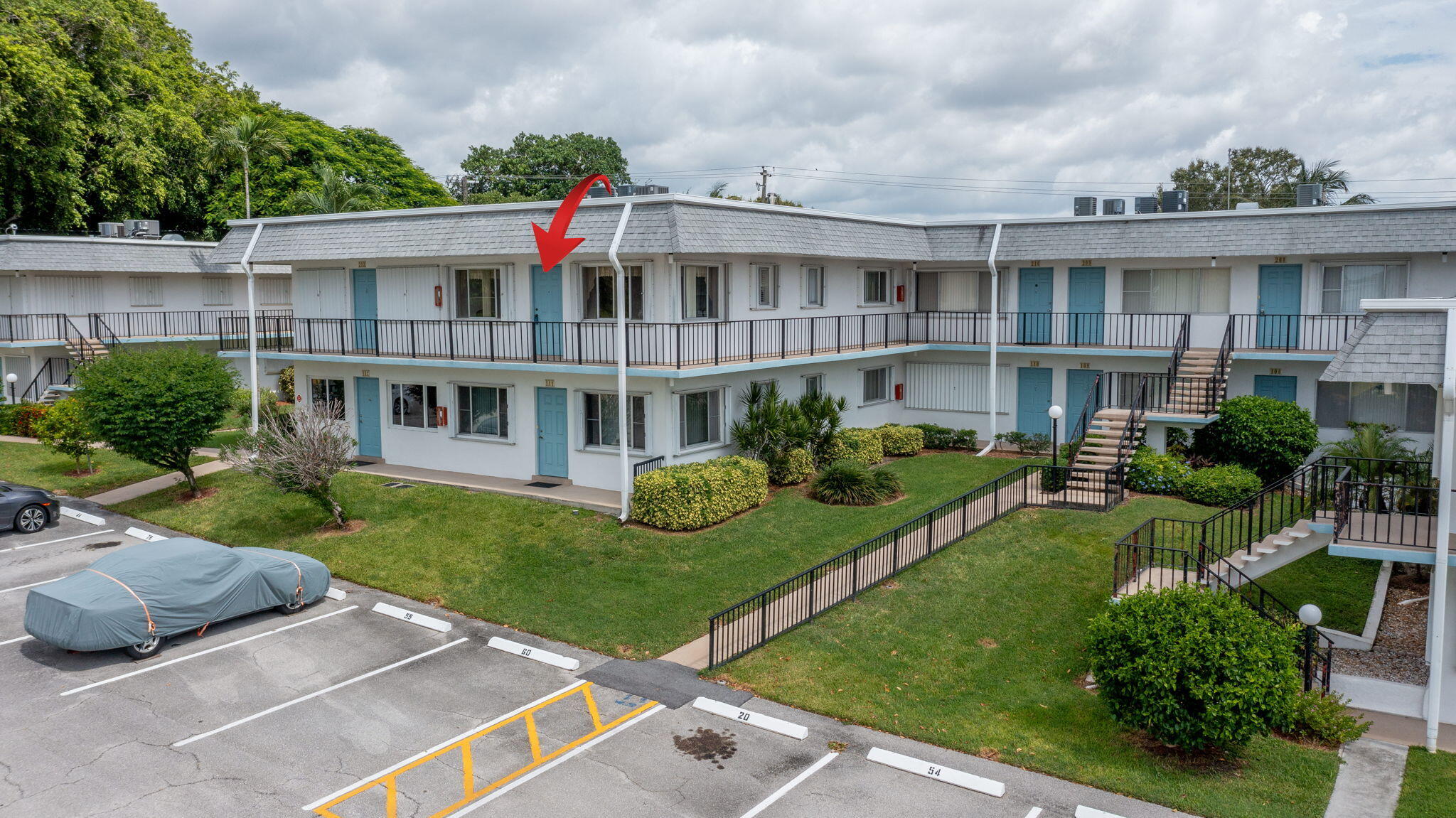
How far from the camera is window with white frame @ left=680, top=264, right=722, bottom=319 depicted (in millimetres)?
22922

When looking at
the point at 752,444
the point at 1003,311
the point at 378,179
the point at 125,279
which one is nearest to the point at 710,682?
the point at 752,444

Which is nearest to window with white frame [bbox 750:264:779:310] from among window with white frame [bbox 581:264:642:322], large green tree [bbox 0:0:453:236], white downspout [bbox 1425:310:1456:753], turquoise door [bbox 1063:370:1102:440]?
window with white frame [bbox 581:264:642:322]

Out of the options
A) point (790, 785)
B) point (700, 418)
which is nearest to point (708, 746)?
point (790, 785)

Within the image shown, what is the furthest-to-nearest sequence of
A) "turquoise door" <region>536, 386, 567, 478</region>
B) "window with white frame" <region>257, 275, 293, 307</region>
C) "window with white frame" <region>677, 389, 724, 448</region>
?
"window with white frame" <region>257, 275, 293, 307</region> < "turquoise door" <region>536, 386, 567, 478</region> < "window with white frame" <region>677, 389, 724, 448</region>

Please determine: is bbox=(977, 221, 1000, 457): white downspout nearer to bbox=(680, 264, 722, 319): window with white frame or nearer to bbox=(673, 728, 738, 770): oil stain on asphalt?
bbox=(680, 264, 722, 319): window with white frame

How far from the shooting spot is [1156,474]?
22.8 meters

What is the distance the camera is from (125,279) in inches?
1430

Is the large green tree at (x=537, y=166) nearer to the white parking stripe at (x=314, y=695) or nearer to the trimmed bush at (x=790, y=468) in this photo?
the trimmed bush at (x=790, y=468)

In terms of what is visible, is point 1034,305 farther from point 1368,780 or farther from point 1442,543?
point 1368,780

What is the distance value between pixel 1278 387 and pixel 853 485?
11733 mm

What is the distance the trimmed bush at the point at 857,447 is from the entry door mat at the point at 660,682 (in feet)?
34.2

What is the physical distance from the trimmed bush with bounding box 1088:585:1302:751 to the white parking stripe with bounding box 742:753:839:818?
340 cm

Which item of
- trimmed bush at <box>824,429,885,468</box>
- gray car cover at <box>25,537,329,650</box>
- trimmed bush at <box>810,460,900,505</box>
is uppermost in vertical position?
trimmed bush at <box>824,429,885,468</box>

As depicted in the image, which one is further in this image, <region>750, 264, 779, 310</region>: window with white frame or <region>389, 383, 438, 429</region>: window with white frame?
<region>389, 383, 438, 429</region>: window with white frame
